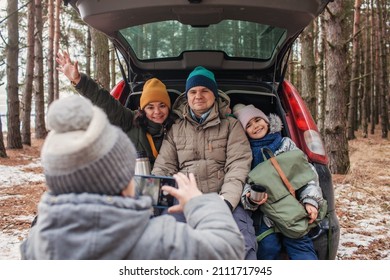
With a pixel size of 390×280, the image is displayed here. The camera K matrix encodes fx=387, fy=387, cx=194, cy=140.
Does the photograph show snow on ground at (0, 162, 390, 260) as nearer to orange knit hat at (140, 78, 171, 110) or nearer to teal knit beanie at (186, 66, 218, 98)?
orange knit hat at (140, 78, 171, 110)

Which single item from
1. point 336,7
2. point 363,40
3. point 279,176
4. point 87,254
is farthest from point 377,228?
point 363,40

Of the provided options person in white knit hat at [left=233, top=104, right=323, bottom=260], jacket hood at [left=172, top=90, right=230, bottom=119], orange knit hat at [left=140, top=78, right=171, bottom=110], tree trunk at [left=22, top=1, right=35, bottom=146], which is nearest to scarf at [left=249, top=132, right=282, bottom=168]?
person in white knit hat at [left=233, top=104, right=323, bottom=260]

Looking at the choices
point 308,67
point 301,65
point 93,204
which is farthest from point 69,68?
point 301,65

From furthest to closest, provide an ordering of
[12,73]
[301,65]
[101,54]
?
[12,73]
[301,65]
[101,54]

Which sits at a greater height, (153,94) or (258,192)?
(153,94)

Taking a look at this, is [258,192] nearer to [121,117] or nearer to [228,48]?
[121,117]

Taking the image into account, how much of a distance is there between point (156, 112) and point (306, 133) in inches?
48.5

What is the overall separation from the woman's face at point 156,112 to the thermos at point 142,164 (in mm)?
320

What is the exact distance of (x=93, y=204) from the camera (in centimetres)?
123

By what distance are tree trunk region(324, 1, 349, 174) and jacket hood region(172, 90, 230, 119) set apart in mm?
4655

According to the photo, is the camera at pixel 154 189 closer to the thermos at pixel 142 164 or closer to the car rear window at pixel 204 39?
the thermos at pixel 142 164

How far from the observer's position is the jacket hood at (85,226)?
1223 millimetres

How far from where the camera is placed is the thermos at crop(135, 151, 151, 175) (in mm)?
3045

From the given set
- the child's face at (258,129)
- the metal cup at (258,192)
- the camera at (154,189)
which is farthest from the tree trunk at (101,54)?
the camera at (154,189)
